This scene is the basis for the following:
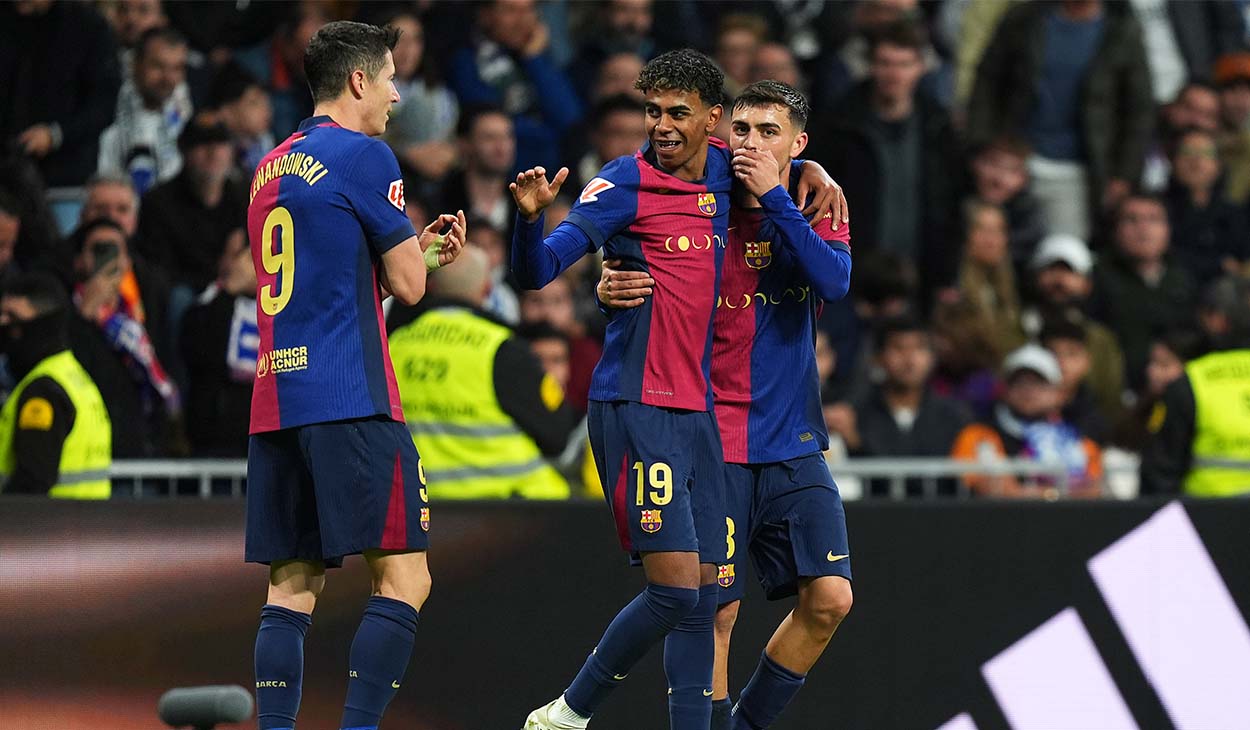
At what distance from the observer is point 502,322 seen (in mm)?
8883

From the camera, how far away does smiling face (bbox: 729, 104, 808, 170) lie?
679 centimetres

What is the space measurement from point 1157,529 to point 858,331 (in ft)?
12.3

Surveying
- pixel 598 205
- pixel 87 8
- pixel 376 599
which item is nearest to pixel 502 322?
pixel 598 205

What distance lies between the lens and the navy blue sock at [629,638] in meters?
6.48

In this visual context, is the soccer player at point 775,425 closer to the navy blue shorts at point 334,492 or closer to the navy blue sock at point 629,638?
the navy blue sock at point 629,638

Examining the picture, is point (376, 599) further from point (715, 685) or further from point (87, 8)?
point (87, 8)

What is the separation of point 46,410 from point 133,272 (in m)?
1.98

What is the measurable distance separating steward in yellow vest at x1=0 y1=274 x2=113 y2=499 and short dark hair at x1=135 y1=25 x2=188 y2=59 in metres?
2.84

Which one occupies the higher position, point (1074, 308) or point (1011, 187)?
point (1011, 187)

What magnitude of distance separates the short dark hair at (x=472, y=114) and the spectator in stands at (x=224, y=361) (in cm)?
234

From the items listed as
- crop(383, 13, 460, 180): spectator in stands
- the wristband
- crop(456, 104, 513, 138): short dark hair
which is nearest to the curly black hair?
the wristband

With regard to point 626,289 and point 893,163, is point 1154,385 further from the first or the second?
point 626,289

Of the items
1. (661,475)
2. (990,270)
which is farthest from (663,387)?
(990,270)

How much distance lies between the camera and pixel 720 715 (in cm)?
700
